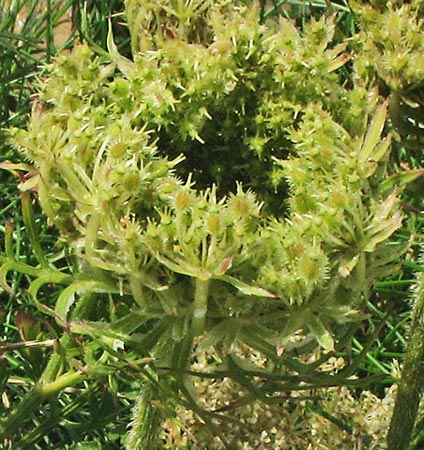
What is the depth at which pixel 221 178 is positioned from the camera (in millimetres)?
1306

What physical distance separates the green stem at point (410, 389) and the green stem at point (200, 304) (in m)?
0.55

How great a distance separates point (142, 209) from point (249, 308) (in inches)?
6.7

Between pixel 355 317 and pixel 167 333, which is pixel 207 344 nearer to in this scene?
pixel 167 333

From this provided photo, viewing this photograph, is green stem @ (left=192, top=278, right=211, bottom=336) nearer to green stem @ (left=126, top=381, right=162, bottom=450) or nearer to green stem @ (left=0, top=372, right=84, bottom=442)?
green stem @ (left=0, top=372, right=84, bottom=442)

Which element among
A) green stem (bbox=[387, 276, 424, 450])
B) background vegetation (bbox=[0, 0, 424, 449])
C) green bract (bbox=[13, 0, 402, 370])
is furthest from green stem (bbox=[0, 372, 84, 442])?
green stem (bbox=[387, 276, 424, 450])

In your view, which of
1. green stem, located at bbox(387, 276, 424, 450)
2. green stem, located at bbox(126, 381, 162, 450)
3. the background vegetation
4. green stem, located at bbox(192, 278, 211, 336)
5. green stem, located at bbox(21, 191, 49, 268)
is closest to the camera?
green stem, located at bbox(192, 278, 211, 336)

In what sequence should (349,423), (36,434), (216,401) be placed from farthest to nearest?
(349,423)
(216,401)
(36,434)

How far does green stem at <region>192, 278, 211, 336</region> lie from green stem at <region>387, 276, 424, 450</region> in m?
0.55

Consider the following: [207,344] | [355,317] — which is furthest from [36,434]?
[355,317]

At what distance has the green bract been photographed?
115cm

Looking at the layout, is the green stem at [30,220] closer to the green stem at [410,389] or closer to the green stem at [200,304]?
the green stem at [200,304]

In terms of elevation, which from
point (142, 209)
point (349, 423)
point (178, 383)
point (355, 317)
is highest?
point (142, 209)

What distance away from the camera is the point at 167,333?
125 cm

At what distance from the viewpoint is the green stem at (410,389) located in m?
1.64
